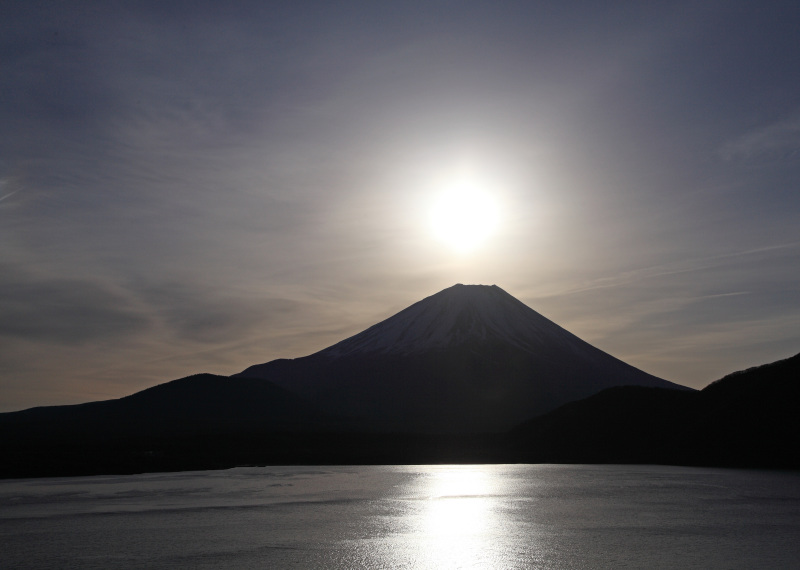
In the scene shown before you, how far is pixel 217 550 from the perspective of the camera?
1002 inches

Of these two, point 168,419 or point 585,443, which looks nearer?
point 585,443

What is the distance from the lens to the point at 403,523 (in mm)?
32219

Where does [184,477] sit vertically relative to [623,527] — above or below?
above

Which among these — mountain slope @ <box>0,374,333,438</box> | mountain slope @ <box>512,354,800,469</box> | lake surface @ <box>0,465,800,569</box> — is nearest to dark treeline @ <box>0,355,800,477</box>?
mountain slope @ <box>512,354,800,469</box>

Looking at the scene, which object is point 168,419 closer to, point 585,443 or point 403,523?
point 585,443

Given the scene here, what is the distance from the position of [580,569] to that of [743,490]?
29008 mm

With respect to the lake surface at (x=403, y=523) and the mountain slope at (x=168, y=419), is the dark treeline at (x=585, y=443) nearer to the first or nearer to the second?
the lake surface at (x=403, y=523)

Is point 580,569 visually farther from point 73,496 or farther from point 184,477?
point 184,477

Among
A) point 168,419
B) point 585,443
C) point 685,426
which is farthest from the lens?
point 168,419

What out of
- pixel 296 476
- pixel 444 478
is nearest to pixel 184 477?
pixel 296 476

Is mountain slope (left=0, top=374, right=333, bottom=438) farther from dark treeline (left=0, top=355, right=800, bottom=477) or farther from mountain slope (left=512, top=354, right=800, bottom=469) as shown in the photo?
mountain slope (left=512, top=354, right=800, bottom=469)

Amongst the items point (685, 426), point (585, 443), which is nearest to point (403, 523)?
point (685, 426)

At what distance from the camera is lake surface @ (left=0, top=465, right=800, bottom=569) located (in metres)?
23.8

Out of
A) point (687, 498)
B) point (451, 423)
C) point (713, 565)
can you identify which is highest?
point (451, 423)
